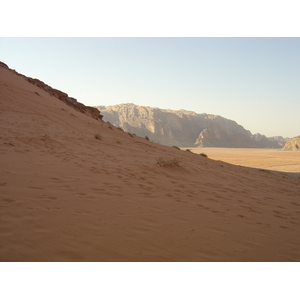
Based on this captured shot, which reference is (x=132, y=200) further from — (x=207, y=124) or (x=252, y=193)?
(x=207, y=124)

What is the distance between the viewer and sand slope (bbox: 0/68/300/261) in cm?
254

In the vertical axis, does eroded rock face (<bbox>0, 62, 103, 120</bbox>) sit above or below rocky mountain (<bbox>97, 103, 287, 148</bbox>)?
below

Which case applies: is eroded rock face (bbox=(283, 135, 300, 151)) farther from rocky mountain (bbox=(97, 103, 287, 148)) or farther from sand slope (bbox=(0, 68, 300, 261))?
sand slope (bbox=(0, 68, 300, 261))

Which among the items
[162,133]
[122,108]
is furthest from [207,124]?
[122,108]

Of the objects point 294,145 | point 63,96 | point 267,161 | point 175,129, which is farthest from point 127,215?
point 175,129

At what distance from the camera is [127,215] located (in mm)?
3516

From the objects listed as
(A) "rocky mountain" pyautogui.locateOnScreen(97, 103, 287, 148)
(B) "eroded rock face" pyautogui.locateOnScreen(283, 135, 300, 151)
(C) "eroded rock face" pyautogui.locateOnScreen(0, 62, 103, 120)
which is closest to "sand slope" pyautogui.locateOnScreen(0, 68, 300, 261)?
(C) "eroded rock face" pyautogui.locateOnScreen(0, 62, 103, 120)

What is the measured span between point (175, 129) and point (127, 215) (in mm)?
101049

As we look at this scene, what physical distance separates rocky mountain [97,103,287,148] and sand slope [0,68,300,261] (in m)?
84.9

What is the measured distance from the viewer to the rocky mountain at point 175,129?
9686 centimetres

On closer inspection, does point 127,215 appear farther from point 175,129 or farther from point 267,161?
point 175,129

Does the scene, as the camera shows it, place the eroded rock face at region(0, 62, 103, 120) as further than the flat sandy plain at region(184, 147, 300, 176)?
Yes

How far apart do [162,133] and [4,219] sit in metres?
96.4

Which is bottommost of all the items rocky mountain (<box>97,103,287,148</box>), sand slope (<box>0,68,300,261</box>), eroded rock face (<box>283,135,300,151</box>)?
sand slope (<box>0,68,300,261</box>)
